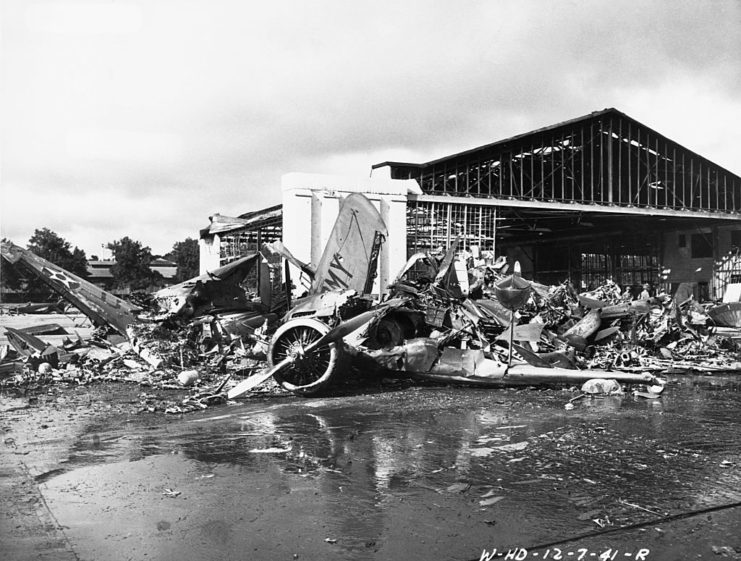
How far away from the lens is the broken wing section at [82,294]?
1248 centimetres

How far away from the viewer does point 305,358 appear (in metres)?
9.09

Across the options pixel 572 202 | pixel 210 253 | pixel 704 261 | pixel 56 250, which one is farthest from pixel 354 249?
pixel 56 250

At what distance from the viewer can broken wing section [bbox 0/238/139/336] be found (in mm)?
12477

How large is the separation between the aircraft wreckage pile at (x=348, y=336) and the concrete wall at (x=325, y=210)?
5084 millimetres

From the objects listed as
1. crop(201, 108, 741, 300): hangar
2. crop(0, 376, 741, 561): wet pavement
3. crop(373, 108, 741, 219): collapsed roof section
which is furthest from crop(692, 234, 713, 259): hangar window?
crop(0, 376, 741, 561): wet pavement

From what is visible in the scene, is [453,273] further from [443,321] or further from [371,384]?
[371,384]

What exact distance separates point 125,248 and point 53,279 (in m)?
59.4

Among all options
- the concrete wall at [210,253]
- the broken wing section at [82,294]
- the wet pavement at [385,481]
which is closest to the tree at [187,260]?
the concrete wall at [210,253]

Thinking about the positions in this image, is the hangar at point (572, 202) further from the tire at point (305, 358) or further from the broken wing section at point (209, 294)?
the tire at point (305, 358)

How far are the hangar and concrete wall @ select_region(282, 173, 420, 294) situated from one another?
0.11 ft

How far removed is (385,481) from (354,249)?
22.5 ft

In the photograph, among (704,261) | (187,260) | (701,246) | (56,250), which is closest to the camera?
(704,261)

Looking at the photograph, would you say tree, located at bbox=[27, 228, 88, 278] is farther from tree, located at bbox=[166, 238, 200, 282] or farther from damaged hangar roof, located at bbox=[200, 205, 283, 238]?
damaged hangar roof, located at bbox=[200, 205, 283, 238]

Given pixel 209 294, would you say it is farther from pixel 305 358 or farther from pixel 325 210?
pixel 325 210
